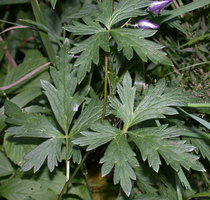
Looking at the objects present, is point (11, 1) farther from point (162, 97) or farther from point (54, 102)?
point (162, 97)

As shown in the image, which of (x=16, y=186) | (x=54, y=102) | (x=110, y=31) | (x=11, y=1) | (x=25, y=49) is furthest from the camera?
(x=25, y=49)

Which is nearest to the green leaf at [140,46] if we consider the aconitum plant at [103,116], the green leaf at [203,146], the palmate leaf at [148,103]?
the aconitum plant at [103,116]

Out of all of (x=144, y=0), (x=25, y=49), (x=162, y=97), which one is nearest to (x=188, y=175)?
(x=162, y=97)

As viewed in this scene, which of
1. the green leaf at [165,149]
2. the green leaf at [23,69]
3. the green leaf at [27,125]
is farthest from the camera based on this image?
the green leaf at [23,69]

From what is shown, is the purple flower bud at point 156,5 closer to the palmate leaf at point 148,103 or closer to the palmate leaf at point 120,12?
the palmate leaf at point 120,12

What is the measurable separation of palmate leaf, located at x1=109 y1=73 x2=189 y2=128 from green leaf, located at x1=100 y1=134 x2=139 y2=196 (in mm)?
122

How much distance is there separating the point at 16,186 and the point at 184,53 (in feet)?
3.29

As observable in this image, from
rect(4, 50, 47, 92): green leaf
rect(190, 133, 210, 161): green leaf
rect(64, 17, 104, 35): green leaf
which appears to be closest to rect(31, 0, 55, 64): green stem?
rect(4, 50, 47, 92): green leaf

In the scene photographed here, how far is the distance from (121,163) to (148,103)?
256mm

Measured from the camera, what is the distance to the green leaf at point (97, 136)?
119 centimetres

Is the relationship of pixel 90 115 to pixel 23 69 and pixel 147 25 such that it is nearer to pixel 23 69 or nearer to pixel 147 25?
pixel 147 25

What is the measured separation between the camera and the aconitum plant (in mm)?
1197

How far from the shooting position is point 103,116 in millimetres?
1304

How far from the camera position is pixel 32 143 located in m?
1.55
